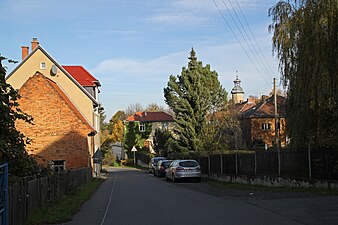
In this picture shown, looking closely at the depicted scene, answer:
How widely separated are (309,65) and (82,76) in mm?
38686

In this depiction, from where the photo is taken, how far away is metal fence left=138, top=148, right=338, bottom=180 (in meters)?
18.8

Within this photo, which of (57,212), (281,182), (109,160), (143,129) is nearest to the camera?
(57,212)

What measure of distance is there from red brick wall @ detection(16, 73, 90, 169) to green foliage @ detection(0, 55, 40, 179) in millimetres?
20357

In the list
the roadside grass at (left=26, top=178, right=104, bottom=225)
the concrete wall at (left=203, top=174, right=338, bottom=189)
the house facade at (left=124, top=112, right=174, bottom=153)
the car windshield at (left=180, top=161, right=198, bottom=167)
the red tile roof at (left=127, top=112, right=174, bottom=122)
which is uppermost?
the red tile roof at (left=127, top=112, right=174, bottom=122)

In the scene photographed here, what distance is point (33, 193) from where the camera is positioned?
531 inches

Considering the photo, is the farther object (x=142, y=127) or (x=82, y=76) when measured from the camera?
(x=142, y=127)

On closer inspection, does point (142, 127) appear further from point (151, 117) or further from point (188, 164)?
point (188, 164)

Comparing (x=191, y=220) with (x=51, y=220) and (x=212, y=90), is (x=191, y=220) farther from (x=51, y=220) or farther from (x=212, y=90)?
(x=212, y=90)

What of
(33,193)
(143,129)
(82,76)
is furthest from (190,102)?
(33,193)

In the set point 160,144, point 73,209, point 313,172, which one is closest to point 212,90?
point 160,144

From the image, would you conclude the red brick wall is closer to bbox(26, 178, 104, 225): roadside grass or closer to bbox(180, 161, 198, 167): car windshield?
bbox(180, 161, 198, 167): car windshield

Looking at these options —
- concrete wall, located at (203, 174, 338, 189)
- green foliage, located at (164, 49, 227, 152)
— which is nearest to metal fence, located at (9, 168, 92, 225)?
concrete wall, located at (203, 174, 338, 189)

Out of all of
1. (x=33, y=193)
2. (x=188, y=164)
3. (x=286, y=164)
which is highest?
(x=286, y=164)

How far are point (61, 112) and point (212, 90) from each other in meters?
21.9
